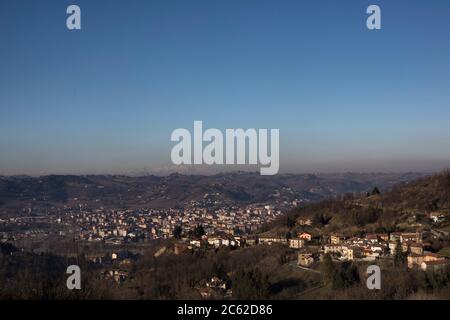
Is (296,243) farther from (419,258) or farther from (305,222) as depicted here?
(419,258)

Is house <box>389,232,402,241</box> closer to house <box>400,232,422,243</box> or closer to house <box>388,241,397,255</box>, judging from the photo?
house <box>400,232,422,243</box>

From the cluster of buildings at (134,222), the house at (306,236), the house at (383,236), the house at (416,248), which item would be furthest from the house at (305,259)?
the cluster of buildings at (134,222)

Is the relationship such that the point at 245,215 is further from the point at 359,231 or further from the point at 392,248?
the point at 392,248

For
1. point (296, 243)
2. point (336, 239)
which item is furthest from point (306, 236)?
point (336, 239)

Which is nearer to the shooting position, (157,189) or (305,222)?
(305,222)

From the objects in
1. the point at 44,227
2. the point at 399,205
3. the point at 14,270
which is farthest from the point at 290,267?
the point at 44,227

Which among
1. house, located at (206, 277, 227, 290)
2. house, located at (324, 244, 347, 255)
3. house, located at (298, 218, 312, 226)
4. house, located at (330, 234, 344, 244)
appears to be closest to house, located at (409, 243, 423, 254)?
house, located at (324, 244, 347, 255)
